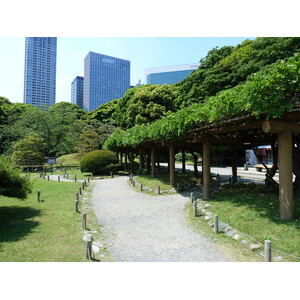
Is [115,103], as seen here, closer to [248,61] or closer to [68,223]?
[248,61]

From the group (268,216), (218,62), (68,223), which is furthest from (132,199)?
(218,62)

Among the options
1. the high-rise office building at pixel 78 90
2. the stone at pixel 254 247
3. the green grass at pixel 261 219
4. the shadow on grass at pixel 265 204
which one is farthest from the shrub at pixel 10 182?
the high-rise office building at pixel 78 90

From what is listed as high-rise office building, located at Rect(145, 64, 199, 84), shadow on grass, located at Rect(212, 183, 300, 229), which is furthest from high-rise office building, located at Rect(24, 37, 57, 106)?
shadow on grass, located at Rect(212, 183, 300, 229)

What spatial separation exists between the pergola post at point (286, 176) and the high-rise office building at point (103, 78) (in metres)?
92.4

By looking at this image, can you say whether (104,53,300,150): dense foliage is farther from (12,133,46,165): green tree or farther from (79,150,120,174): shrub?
(12,133,46,165): green tree

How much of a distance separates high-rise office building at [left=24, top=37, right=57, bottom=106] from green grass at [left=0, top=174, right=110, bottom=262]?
77.9 m

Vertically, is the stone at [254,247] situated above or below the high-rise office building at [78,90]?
below

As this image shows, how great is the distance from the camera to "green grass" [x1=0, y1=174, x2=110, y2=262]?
19.0ft

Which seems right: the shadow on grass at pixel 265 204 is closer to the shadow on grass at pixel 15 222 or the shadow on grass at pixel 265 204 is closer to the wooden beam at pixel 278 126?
the wooden beam at pixel 278 126

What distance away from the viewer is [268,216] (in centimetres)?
763

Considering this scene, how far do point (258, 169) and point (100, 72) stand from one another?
8329 centimetres

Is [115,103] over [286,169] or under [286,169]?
over

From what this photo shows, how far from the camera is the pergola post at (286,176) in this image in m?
7.13

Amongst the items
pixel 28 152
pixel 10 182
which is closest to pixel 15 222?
pixel 10 182
